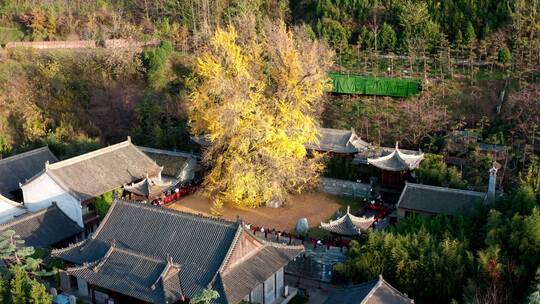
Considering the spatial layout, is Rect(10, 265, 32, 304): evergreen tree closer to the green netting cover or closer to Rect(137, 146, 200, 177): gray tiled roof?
Rect(137, 146, 200, 177): gray tiled roof

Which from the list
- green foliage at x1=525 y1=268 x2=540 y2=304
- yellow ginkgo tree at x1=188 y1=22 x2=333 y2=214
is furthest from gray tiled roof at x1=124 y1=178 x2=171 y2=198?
green foliage at x1=525 y1=268 x2=540 y2=304

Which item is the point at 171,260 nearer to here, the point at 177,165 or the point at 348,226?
the point at 348,226

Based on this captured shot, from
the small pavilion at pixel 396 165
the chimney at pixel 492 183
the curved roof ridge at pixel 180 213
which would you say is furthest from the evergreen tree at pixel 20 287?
the chimney at pixel 492 183

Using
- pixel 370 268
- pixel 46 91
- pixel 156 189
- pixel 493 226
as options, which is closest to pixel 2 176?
pixel 156 189

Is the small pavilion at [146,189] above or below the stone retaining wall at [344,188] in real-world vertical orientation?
above

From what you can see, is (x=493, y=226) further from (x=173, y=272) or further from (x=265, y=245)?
(x=173, y=272)

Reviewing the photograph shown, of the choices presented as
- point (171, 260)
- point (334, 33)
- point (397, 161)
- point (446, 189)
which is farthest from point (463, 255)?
point (334, 33)

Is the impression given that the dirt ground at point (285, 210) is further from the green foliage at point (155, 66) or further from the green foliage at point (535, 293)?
the green foliage at point (155, 66)

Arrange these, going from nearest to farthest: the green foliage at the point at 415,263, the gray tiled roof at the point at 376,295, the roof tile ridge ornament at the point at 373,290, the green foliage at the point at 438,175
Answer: the roof tile ridge ornament at the point at 373,290
the gray tiled roof at the point at 376,295
the green foliage at the point at 415,263
the green foliage at the point at 438,175
